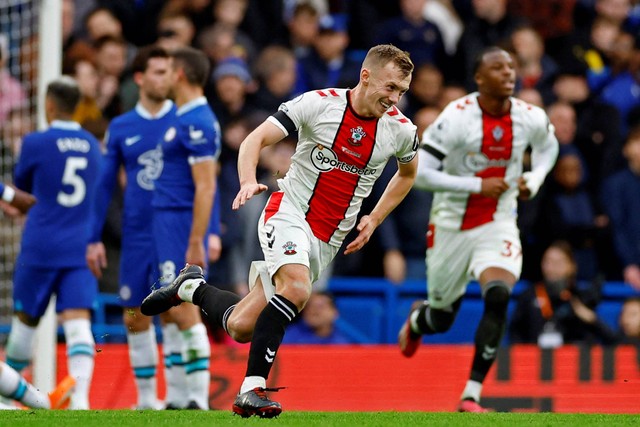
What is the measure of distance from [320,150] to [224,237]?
5492mm

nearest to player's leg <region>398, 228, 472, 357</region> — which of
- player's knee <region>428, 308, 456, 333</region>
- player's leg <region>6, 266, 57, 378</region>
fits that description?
player's knee <region>428, 308, 456, 333</region>

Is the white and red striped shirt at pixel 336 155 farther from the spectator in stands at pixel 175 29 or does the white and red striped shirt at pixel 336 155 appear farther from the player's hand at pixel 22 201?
the spectator in stands at pixel 175 29

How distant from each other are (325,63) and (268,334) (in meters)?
7.77

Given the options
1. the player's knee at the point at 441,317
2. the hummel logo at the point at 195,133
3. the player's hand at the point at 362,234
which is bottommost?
the player's knee at the point at 441,317

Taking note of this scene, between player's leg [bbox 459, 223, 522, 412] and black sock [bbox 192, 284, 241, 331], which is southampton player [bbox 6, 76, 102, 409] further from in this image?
player's leg [bbox 459, 223, 522, 412]

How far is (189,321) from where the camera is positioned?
32.2ft

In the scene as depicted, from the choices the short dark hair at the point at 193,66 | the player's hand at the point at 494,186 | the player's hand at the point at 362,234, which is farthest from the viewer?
the short dark hair at the point at 193,66

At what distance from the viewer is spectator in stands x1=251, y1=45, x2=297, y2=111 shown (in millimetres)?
14148

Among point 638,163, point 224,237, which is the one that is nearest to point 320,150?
point 224,237

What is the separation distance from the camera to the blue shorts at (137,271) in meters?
10.0

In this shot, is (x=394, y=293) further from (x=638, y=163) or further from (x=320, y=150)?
(x=320, y=150)

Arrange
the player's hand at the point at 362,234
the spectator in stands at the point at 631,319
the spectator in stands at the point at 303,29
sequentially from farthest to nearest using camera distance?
the spectator in stands at the point at 303,29 → the spectator in stands at the point at 631,319 → the player's hand at the point at 362,234

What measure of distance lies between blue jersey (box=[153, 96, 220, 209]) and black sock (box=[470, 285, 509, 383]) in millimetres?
2330

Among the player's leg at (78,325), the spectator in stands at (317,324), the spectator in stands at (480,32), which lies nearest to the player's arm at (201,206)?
the player's leg at (78,325)
